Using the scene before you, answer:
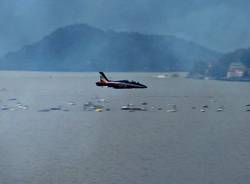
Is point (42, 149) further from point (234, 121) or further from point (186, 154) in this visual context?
point (234, 121)

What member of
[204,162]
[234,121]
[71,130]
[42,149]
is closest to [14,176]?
[42,149]

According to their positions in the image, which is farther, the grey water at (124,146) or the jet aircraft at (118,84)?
the grey water at (124,146)

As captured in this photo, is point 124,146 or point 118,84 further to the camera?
point 124,146

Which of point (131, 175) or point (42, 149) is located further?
point (42, 149)

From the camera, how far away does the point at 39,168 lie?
65.0 ft

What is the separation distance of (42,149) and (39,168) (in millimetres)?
4669

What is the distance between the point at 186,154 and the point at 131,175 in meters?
4.86

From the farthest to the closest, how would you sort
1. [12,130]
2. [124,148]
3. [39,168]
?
[12,130] < [124,148] < [39,168]

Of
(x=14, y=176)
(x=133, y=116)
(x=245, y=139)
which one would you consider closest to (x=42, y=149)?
(x=14, y=176)

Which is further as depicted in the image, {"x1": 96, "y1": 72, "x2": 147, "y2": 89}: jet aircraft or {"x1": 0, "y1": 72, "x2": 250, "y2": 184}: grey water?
{"x1": 0, "y1": 72, "x2": 250, "y2": 184}: grey water

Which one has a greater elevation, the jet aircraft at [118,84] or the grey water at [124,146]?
the jet aircraft at [118,84]

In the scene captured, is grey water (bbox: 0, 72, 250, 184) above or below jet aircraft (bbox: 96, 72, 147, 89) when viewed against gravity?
below

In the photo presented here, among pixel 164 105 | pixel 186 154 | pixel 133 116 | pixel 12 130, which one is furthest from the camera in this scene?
pixel 164 105

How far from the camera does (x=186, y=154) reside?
76.4 feet
